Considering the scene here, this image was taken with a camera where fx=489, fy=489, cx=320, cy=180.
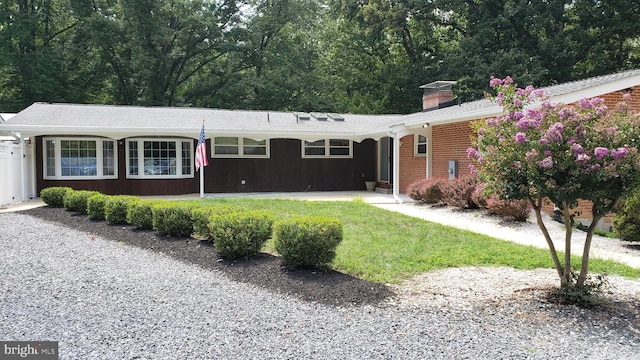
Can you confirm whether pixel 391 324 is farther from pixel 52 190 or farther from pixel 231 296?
pixel 52 190

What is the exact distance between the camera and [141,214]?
914cm

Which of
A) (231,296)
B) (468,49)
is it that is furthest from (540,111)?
(468,49)

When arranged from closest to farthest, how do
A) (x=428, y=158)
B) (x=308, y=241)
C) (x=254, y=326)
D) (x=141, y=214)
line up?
(x=254, y=326), (x=308, y=241), (x=141, y=214), (x=428, y=158)

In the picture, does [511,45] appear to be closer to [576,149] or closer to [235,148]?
[235,148]

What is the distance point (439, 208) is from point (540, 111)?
8.13 meters

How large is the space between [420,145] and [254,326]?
12876mm

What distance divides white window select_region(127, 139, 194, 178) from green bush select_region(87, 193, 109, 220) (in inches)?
230

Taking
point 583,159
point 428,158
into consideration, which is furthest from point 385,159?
point 583,159

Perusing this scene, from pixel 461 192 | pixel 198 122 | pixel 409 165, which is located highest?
pixel 198 122

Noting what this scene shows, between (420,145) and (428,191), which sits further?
(420,145)

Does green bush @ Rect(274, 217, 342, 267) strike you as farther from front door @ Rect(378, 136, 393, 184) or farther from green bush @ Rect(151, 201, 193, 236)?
front door @ Rect(378, 136, 393, 184)

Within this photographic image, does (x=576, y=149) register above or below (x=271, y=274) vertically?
above

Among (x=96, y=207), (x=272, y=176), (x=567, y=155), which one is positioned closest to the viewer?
(x=567, y=155)

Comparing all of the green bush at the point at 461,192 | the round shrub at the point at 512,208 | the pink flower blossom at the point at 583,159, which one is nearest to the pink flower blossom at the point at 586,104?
the pink flower blossom at the point at 583,159
